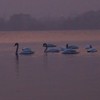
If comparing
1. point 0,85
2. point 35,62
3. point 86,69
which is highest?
point 35,62

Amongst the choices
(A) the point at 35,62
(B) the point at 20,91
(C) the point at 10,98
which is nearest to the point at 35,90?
(B) the point at 20,91

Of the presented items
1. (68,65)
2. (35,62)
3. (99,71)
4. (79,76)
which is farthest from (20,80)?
(35,62)

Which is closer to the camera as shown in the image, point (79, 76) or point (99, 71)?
point (79, 76)

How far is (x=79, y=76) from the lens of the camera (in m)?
21.8

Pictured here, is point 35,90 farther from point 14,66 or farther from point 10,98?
point 14,66

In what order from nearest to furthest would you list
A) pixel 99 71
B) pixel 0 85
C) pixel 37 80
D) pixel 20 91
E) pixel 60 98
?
pixel 60 98 → pixel 20 91 → pixel 0 85 → pixel 37 80 → pixel 99 71

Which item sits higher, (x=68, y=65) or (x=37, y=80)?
(x=68, y=65)

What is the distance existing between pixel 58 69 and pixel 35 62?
4109 millimetres

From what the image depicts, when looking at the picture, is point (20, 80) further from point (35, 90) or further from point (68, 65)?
point (68, 65)

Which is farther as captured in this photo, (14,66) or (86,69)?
(14,66)

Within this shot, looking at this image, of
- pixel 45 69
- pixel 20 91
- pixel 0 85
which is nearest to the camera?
pixel 20 91

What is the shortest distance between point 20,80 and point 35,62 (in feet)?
26.3

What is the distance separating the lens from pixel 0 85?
19.6m

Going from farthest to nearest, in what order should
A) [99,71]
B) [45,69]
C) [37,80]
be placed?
[45,69], [99,71], [37,80]
